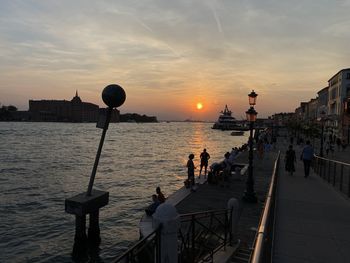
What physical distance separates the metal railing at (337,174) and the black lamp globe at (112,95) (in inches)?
332

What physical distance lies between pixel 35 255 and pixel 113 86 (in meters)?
7.40

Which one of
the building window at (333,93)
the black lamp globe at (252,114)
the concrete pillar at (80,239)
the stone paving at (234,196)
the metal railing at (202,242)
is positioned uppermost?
the building window at (333,93)

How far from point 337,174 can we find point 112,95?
9.53 m

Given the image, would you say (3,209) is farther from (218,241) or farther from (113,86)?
(218,241)

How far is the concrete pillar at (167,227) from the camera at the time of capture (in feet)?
16.7

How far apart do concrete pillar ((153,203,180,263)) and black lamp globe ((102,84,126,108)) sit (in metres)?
6.79

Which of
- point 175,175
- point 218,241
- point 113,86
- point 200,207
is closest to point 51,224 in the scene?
point 200,207

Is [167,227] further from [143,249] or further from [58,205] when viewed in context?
[58,205]

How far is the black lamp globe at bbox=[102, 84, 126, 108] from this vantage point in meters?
11.4

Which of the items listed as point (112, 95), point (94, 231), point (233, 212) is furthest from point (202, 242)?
point (94, 231)

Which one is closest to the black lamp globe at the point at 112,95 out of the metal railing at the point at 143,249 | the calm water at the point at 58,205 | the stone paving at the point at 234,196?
the stone paving at the point at 234,196

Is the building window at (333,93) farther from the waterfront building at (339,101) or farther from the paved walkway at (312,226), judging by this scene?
the paved walkway at (312,226)

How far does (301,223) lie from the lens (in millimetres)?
9250

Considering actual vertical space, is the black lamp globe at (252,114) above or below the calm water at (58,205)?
above
